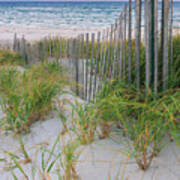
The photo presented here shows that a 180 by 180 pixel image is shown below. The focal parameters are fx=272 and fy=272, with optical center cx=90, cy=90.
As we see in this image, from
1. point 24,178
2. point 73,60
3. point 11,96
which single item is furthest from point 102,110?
point 73,60

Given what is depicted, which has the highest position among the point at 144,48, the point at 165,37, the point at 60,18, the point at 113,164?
the point at 60,18

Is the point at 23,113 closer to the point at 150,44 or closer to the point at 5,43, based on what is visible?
the point at 150,44

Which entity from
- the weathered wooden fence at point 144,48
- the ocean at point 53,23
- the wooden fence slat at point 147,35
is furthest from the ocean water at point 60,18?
the wooden fence slat at point 147,35

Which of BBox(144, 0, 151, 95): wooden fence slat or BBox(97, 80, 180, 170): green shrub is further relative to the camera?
BBox(144, 0, 151, 95): wooden fence slat

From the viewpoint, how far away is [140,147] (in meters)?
1.66

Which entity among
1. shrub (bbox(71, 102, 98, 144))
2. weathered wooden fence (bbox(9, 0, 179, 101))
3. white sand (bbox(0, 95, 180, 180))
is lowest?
white sand (bbox(0, 95, 180, 180))

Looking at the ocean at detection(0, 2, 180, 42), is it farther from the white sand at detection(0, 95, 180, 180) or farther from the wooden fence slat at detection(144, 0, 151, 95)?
the white sand at detection(0, 95, 180, 180)

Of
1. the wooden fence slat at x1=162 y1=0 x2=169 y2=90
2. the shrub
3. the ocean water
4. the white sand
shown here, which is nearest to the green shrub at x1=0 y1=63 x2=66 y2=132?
the white sand

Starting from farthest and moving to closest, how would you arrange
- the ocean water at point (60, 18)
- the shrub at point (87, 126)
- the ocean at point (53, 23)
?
the ocean water at point (60, 18) → the ocean at point (53, 23) → the shrub at point (87, 126)

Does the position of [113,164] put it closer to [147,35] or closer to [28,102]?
[28,102]

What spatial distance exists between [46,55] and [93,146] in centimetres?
345

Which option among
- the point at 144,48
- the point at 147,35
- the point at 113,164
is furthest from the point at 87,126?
the point at 144,48

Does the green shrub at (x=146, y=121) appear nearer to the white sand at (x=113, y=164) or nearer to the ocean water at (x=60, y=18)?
the white sand at (x=113, y=164)

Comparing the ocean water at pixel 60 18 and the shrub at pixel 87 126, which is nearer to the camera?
the shrub at pixel 87 126
